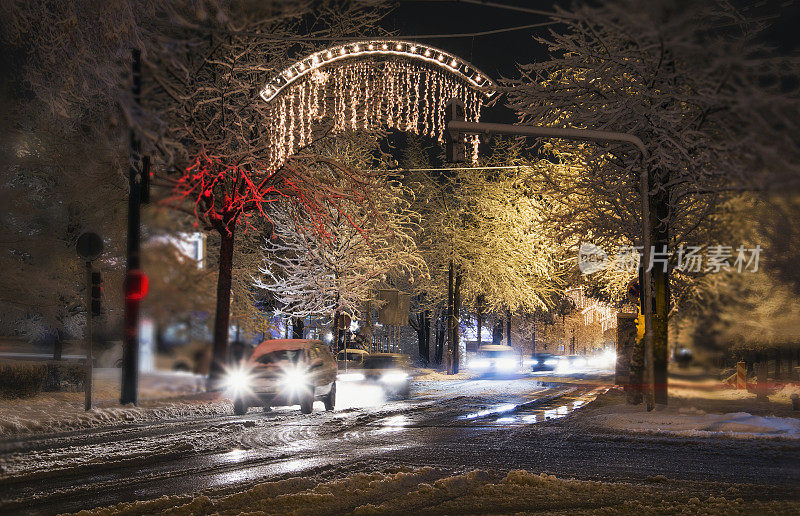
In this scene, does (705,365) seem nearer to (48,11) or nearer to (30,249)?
(48,11)

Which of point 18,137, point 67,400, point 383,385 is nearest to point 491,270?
point 383,385

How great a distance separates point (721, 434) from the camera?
11461 mm

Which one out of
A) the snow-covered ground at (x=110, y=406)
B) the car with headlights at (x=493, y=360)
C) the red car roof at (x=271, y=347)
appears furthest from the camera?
the car with headlights at (x=493, y=360)

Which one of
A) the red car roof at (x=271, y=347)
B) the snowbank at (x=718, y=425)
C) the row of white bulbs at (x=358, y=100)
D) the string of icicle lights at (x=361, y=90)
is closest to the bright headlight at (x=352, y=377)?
the snowbank at (x=718, y=425)

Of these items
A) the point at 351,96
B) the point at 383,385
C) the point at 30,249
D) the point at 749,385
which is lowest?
the point at 383,385

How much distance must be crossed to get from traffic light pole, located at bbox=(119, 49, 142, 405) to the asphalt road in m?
1.05

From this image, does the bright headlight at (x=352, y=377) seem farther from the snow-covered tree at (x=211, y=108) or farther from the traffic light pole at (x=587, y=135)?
the snow-covered tree at (x=211, y=108)

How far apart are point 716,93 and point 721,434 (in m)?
8.50

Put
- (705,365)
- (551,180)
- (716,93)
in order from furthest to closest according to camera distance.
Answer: (551,180) → (705,365) → (716,93)

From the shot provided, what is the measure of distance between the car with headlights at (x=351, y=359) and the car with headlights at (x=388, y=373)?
40 cm

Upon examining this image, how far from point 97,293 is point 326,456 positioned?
4.45 meters

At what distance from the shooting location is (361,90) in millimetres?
7418

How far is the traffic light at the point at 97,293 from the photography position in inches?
296

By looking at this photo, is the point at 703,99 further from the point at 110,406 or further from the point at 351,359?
the point at 351,359
